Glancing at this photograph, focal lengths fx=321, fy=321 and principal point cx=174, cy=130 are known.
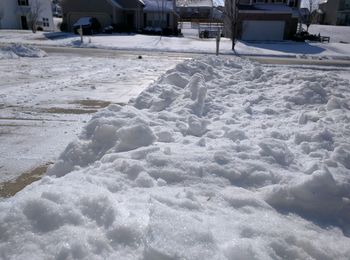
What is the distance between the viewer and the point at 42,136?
5.23 metres

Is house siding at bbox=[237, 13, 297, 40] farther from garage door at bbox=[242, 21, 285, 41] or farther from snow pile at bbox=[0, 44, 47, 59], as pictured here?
snow pile at bbox=[0, 44, 47, 59]

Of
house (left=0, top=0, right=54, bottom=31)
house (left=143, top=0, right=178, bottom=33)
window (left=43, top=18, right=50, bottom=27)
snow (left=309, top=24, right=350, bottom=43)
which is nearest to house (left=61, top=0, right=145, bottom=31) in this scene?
house (left=143, top=0, right=178, bottom=33)

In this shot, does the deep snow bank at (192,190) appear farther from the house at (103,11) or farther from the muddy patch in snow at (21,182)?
the house at (103,11)

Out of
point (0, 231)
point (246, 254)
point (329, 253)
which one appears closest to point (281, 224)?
point (329, 253)

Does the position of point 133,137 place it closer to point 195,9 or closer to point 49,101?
point 49,101

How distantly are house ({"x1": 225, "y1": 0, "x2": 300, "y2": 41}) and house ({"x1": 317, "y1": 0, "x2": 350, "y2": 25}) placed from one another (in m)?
28.4

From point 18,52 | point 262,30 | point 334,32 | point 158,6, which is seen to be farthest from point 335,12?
point 18,52

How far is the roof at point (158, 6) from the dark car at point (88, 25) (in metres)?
6.54

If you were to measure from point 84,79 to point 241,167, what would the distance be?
8.46 meters

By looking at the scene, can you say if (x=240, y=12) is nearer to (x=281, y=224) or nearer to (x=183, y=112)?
(x=183, y=112)

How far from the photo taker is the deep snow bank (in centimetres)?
218

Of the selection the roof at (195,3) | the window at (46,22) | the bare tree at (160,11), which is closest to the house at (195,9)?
the roof at (195,3)

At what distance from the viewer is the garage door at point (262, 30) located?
32.6m

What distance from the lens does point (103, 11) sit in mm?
37281
